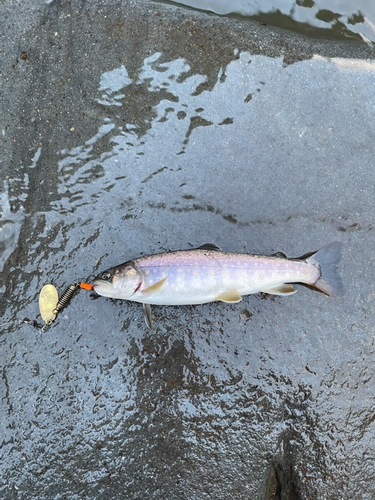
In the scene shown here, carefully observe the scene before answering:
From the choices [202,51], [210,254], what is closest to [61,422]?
[210,254]

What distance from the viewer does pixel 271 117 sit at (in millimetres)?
3350

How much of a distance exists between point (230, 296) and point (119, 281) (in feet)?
3.53

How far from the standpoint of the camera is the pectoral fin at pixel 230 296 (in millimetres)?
2963

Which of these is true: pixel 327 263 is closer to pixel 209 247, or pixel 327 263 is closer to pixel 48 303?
pixel 209 247

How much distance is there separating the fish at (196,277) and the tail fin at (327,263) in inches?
6.3

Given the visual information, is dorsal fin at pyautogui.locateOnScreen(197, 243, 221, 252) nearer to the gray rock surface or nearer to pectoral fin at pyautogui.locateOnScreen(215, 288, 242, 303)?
the gray rock surface

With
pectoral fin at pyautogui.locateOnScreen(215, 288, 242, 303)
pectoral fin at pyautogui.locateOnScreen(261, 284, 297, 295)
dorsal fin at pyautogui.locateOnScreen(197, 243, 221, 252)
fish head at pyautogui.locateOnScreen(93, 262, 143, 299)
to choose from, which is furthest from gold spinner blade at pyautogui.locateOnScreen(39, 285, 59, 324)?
pectoral fin at pyautogui.locateOnScreen(261, 284, 297, 295)

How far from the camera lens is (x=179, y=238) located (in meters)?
3.28

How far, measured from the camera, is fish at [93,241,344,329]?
2959 millimetres

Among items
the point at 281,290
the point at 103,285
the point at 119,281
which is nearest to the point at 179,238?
the point at 119,281

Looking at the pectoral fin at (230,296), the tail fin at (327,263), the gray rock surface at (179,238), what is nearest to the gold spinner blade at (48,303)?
the gray rock surface at (179,238)

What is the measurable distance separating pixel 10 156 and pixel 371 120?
392cm

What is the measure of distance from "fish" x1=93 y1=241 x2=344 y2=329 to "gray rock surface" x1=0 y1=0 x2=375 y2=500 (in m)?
0.27

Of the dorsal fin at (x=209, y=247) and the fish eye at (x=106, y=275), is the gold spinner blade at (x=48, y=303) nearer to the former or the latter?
the fish eye at (x=106, y=275)
